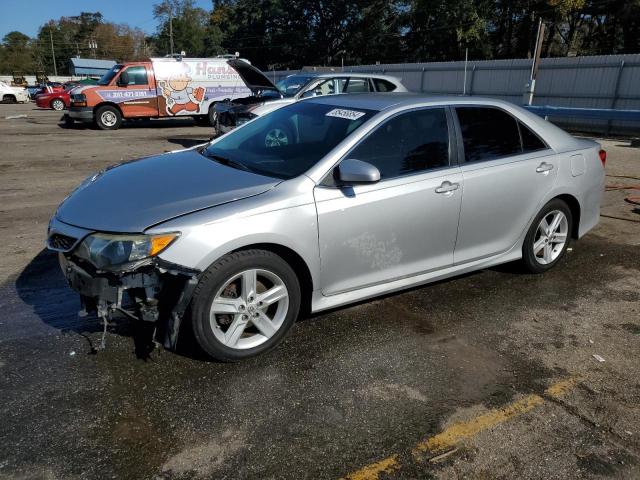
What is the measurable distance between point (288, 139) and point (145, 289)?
67.4 inches

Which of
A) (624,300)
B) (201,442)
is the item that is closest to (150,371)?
(201,442)

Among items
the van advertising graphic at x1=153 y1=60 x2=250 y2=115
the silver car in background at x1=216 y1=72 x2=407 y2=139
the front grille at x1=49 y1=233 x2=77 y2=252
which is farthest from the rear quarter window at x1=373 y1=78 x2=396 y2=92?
the front grille at x1=49 y1=233 x2=77 y2=252

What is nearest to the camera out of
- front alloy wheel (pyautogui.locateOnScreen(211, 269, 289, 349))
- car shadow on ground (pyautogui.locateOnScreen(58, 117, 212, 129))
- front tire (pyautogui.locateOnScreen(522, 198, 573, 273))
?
front alloy wheel (pyautogui.locateOnScreen(211, 269, 289, 349))

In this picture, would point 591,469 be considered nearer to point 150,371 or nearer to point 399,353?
point 399,353

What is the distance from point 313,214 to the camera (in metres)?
3.29

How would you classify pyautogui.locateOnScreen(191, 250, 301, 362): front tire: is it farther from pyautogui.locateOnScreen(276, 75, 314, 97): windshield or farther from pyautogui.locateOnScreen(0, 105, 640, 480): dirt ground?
pyautogui.locateOnScreen(276, 75, 314, 97): windshield

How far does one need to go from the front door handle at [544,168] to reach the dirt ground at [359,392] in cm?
99

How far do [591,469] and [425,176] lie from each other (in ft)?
6.95

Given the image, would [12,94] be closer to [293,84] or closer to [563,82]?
[293,84]

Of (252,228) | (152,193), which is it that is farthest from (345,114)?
(152,193)

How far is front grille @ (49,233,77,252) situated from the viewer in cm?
307

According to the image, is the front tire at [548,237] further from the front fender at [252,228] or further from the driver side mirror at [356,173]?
the front fender at [252,228]

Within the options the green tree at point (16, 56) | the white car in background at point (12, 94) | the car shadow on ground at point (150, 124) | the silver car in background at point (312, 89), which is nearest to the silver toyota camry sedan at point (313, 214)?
the silver car in background at point (312, 89)

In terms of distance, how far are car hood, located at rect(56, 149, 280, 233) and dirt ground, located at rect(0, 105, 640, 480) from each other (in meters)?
0.90
